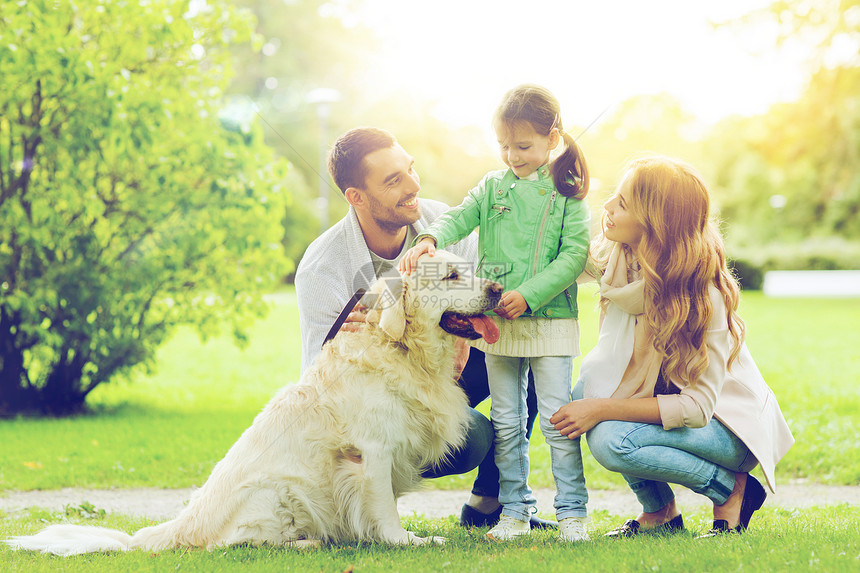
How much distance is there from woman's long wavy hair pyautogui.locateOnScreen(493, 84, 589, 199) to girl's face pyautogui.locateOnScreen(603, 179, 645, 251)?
0.16 m

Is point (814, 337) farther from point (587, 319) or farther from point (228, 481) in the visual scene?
point (228, 481)

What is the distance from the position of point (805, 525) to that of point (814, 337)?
12.2 metres

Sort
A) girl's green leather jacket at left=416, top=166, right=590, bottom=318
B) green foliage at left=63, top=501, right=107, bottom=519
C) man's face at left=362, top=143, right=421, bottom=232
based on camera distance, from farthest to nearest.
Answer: green foliage at left=63, top=501, right=107, bottom=519
man's face at left=362, top=143, right=421, bottom=232
girl's green leather jacket at left=416, top=166, right=590, bottom=318

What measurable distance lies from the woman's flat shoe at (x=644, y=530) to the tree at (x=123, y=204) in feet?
17.5

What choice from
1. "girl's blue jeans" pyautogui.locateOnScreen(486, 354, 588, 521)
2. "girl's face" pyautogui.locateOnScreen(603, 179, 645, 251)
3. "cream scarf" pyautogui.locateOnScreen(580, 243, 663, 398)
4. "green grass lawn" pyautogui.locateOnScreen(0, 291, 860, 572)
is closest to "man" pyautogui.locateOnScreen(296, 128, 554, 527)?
"girl's blue jeans" pyautogui.locateOnScreen(486, 354, 588, 521)

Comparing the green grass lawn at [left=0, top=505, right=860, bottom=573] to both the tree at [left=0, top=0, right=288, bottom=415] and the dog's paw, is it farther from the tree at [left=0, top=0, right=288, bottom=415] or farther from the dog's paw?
the tree at [left=0, top=0, right=288, bottom=415]

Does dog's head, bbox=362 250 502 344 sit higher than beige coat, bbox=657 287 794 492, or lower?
higher

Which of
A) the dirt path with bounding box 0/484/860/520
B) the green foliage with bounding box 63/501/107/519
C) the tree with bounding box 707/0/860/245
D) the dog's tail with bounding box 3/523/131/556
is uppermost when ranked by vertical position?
the tree with bounding box 707/0/860/245

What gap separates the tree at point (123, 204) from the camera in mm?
7418

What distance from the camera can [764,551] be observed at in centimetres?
316

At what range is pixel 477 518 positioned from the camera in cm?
434

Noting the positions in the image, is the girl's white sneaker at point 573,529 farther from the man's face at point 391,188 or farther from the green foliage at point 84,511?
the green foliage at point 84,511

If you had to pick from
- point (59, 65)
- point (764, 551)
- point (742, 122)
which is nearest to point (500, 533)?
point (764, 551)

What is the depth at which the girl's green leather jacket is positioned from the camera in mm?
3688
